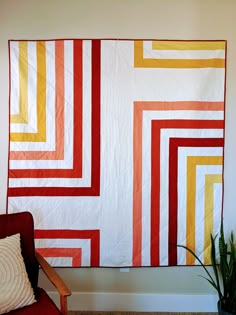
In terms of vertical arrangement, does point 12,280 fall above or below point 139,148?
below

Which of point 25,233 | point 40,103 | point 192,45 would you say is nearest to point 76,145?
point 40,103

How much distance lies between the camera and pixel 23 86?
7.89ft

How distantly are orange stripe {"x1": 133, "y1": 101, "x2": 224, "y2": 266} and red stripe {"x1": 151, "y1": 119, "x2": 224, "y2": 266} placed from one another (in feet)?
0.31

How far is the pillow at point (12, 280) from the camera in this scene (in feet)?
5.78

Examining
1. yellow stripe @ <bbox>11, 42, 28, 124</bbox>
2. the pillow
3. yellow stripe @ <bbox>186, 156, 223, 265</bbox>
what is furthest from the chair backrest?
yellow stripe @ <bbox>186, 156, 223, 265</bbox>

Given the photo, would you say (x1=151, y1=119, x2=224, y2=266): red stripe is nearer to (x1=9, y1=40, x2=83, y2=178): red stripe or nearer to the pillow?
(x1=9, y1=40, x2=83, y2=178): red stripe

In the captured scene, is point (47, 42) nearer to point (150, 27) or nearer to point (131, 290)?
point (150, 27)

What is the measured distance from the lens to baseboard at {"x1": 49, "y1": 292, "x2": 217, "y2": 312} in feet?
8.27

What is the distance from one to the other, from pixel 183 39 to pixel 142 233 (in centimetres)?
147

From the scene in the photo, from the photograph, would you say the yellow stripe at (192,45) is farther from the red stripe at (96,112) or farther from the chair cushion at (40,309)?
the chair cushion at (40,309)

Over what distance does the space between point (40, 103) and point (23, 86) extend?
0.58 ft

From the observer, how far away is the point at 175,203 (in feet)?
8.02

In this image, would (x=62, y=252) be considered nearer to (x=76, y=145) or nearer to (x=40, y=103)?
(x=76, y=145)

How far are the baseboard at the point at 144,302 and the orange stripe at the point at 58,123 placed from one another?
3.53 feet
